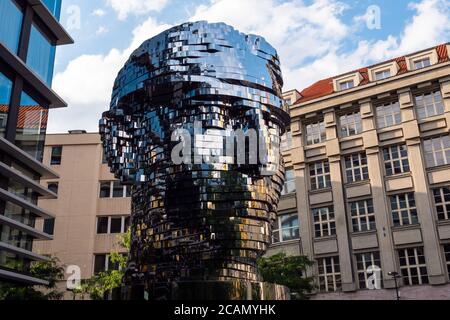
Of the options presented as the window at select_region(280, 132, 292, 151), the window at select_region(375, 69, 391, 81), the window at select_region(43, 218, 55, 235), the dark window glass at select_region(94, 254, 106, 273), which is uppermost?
the window at select_region(375, 69, 391, 81)

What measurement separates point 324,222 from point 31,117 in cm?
2106

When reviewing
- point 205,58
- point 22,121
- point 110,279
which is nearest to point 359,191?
point 110,279

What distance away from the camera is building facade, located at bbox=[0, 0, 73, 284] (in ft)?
83.8

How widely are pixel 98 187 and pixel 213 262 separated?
35561 millimetres

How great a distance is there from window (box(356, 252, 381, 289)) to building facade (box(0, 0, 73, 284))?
66.7 feet

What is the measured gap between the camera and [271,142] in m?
10.5

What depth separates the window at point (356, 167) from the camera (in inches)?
1469

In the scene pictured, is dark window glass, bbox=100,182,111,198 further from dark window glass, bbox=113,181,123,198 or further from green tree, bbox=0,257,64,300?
green tree, bbox=0,257,64,300

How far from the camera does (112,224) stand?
42250mm

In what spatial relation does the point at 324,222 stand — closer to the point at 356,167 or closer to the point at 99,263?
the point at 356,167

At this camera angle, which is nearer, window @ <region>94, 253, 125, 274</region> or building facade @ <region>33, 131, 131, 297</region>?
window @ <region>94, 253, 125, 274</region>

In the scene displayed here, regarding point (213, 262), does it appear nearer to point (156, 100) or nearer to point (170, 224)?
point (170, 224)

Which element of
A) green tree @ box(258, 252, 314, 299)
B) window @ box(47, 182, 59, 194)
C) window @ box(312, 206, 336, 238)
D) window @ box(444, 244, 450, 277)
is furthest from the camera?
window @ box(47, 182, 59, 194)

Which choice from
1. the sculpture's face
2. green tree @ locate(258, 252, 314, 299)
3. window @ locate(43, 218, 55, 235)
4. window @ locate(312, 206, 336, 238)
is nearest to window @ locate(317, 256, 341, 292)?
window @ locate(312, 206, 336, 238)
